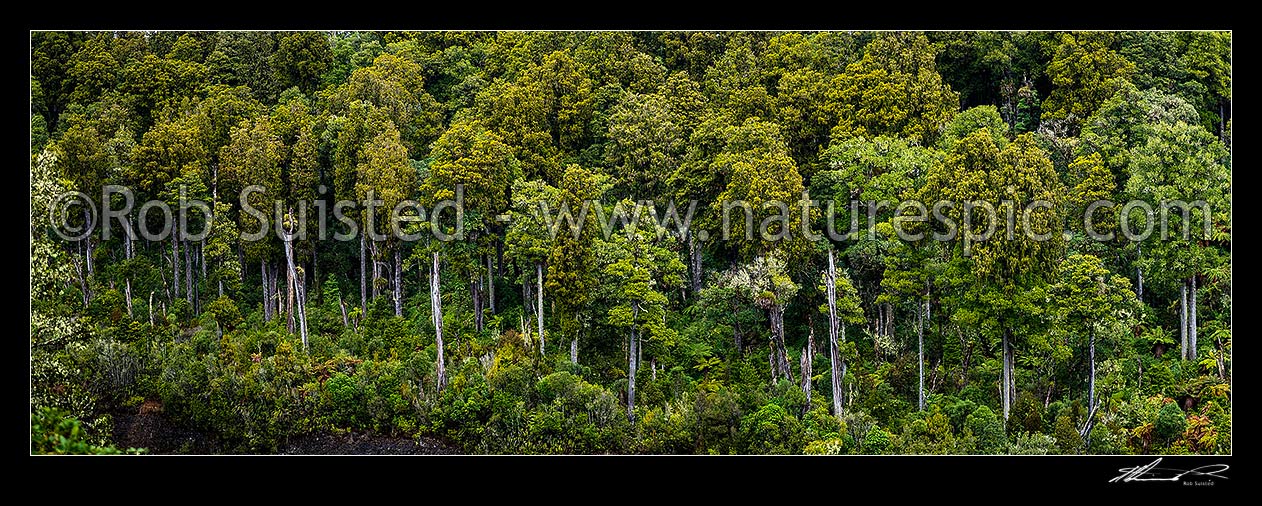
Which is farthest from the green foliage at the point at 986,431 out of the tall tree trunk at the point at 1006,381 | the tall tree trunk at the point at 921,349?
the tall tree trunk at the point at 921,349

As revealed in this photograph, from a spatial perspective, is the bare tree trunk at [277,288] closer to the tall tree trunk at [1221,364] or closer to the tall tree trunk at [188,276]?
the tall tree trunk at [188,276]

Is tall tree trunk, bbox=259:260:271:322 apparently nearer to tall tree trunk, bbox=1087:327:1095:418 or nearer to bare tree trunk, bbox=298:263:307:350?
bare tree trunk, bbox=298:263:307:350

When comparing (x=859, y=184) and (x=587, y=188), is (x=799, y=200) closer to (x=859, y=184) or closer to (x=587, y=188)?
(x=859, y=184)

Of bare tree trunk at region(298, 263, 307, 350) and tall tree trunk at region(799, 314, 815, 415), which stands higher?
bare tree trunk at region(298, 263, 307, 350)

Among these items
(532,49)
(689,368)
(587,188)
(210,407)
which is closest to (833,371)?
(689,368)

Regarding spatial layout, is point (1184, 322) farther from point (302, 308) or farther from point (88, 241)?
point (88, 241)

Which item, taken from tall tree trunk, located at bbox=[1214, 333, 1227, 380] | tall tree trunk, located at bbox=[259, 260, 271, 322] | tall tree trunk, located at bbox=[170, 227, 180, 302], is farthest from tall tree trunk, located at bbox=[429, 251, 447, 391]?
tall tree trunk, located at bbox=[1214, 333, 1227, 380]
